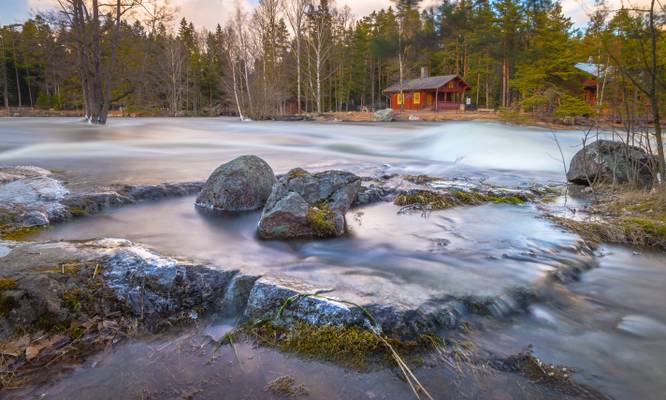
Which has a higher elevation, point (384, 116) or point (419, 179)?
point (384, 116)

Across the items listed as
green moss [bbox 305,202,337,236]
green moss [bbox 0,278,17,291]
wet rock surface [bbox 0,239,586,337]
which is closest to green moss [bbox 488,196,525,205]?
green moss [bbox 305,202,337,236]

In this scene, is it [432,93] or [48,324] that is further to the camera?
[432,93]

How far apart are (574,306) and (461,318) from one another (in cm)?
100

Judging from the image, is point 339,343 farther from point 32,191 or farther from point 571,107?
point 571,107

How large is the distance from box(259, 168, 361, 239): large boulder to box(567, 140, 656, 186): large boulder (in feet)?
14.1

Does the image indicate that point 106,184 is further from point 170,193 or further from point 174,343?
point 174,343

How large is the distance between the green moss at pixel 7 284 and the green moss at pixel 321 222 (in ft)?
8.70

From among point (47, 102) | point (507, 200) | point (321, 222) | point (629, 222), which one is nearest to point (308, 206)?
point (321, 222)

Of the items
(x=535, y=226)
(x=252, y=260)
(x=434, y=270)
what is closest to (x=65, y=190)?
(x=252, y=260)

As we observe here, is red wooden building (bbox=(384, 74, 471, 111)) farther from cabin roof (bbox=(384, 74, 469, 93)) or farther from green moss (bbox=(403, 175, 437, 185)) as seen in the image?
green moss (bbox=(403, 175, 437, 185))

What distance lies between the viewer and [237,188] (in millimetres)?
6055

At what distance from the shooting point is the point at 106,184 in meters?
6.95

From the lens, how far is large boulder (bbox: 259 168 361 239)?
185 inches

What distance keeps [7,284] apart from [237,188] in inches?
134
